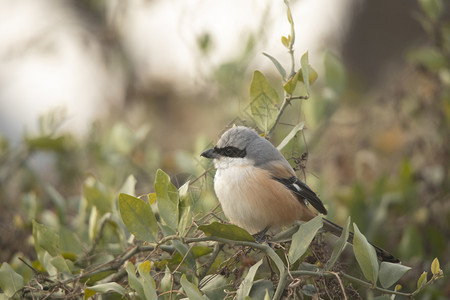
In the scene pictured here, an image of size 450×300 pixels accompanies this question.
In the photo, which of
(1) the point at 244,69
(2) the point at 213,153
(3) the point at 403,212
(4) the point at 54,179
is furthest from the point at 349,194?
(4) the point at 54,179

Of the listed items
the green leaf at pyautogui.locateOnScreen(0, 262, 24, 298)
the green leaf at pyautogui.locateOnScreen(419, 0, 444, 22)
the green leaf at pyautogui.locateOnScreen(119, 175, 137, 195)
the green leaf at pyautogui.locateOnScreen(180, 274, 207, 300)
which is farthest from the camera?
the green leaf at pyautogui.locateOnScreen(419, 0, 444, 22)

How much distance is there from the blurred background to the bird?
0.09 metres

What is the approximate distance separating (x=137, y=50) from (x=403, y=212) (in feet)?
13.1

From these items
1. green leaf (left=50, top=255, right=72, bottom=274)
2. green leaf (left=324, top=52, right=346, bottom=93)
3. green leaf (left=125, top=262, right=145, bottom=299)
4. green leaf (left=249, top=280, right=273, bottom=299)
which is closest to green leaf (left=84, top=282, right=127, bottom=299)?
green leaf (left=125, top=262, right=145, bottom=299)

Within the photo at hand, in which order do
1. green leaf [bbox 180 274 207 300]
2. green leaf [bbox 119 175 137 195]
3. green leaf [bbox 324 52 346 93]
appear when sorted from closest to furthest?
1. green leaf [bbox 180 274 207 300]
2. green leaf [bbox 119 175 137 195]
3. green leaf [bbox 324 52 346 93]

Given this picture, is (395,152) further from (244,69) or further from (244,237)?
(244,237)

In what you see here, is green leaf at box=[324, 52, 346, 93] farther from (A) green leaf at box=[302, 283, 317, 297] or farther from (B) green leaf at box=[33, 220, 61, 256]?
(B) green leaf at box=[33, 220, 61, 256]

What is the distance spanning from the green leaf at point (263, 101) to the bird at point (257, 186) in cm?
12

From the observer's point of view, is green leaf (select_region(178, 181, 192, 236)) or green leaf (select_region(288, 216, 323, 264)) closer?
green leaf (select_region(288, 216, 323, 264))

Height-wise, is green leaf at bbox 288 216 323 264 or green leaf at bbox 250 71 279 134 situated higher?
green leaf at bbox 250 71 279 134

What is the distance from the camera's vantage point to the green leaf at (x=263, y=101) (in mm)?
2291

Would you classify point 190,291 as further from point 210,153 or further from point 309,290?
point 210,153

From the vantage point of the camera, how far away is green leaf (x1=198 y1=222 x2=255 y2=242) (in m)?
1.81

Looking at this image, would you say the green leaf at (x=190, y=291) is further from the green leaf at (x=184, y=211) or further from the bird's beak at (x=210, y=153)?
the bird's beak at (x=210, y=153)
